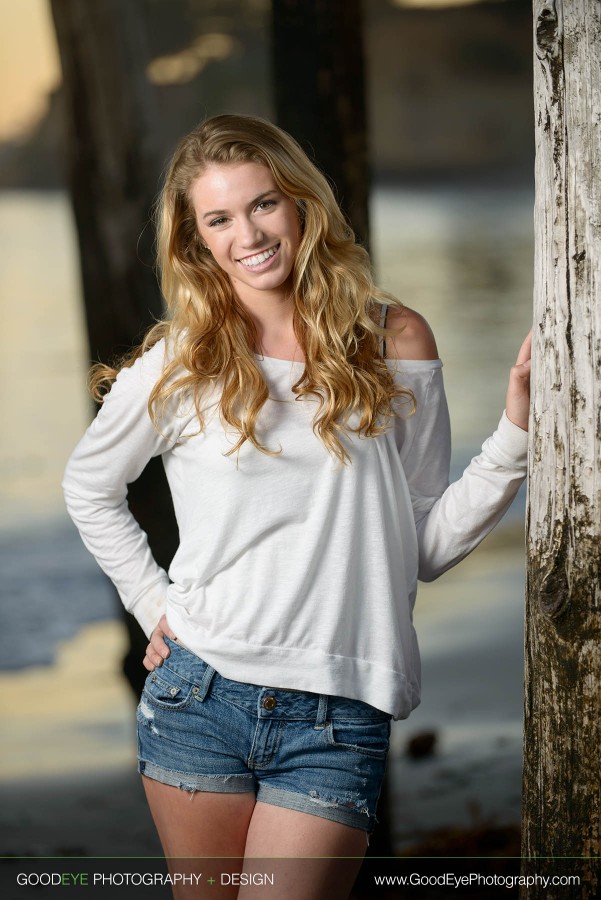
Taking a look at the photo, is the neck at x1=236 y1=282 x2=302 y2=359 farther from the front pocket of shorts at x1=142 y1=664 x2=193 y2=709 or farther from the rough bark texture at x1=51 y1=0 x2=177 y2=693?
the rough bark texture at x1=51 y1=0 x2=177 y2=693

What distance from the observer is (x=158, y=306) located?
3.38m

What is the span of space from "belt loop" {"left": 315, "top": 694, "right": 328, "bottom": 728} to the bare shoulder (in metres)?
0.65

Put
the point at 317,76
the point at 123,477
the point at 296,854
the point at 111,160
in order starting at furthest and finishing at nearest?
the point at 111,160 → the point at 317,76 → the point at 123,477 → the point at 296,854

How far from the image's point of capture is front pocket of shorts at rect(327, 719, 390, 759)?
6.15ft

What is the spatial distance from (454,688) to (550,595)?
356cm

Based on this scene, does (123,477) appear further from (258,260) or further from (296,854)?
(296,854)

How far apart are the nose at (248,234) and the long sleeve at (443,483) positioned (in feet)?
1.23

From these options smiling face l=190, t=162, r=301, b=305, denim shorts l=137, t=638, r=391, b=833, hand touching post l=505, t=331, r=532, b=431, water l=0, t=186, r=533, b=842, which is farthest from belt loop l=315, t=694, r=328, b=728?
water l=0, t=186, r=533, b=842

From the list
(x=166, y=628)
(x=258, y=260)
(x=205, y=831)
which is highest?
(x=258, y=260)

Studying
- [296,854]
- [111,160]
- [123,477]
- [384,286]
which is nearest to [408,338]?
[123,477]

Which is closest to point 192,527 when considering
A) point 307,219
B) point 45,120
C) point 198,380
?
point 198,380

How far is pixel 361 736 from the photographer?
6.24 ft

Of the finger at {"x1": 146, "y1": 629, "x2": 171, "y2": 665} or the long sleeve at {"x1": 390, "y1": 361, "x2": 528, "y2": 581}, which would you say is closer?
the long sleeve at {"x1": 390, "y1": 361, "x2": 528, "y2": 581}

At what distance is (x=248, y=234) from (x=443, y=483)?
61cm
